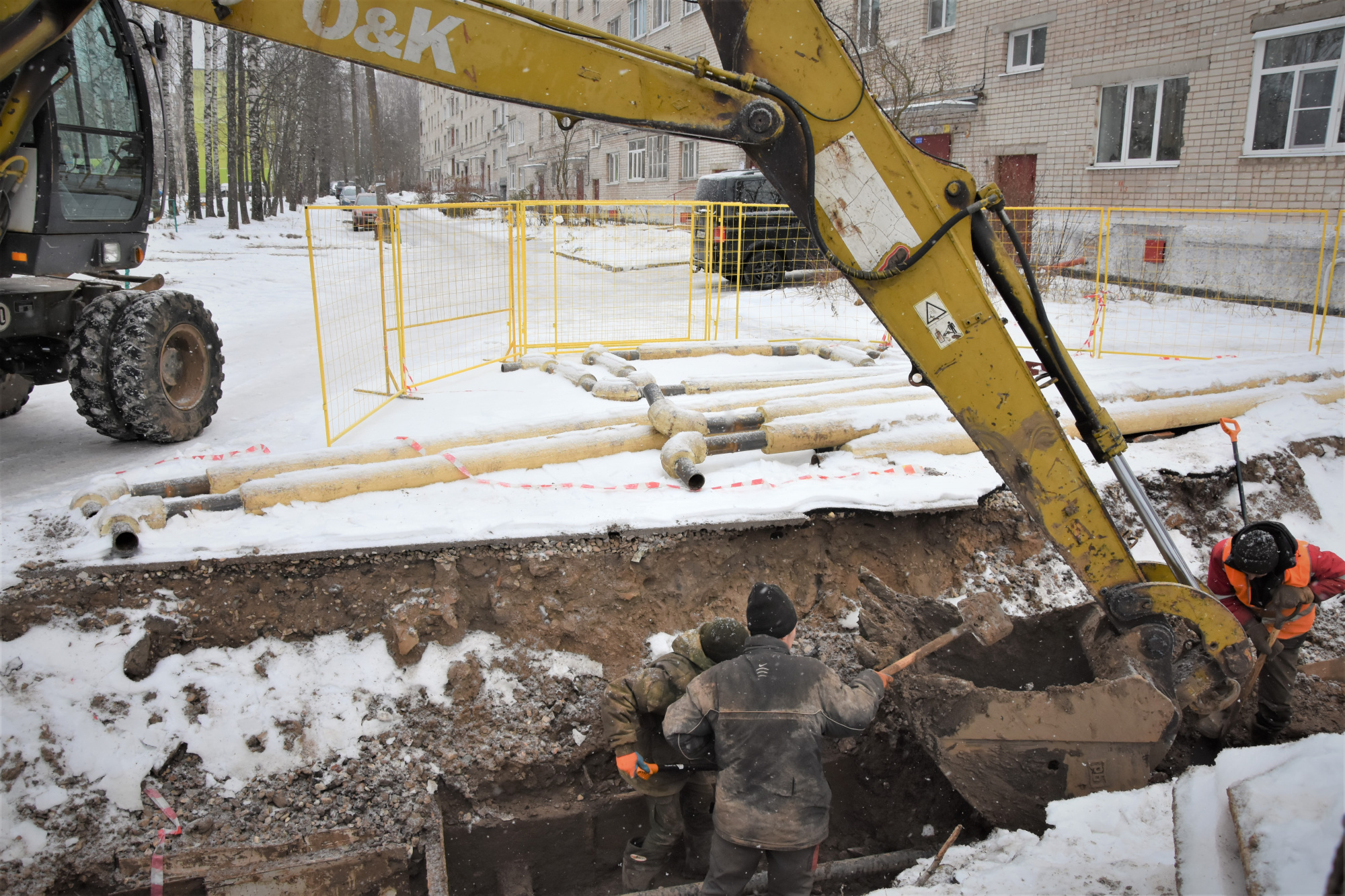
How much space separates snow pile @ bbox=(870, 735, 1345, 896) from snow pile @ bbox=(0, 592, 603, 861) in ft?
8.61

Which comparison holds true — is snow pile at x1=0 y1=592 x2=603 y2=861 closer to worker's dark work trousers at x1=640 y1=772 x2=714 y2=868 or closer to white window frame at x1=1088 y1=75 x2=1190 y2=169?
worker's dark work trousers at x1=640 y1=772 x2=714 y2=868

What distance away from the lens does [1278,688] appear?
4969 mm

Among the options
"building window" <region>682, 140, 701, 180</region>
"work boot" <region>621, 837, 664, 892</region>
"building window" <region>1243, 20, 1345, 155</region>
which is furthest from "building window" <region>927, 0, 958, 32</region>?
"work boot" <region>621, 837, 664, 892</region>

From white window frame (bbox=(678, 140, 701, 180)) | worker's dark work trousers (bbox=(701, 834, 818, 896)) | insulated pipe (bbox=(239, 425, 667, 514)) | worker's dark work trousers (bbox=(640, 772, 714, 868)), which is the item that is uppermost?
white window frame (bbox=(678, 140, 701, 180))

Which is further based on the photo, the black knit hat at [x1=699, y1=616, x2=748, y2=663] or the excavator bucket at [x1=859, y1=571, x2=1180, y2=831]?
the excavator bucket at [x1=859, y1=571, x2=1180, y2=831]

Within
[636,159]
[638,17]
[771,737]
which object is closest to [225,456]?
[771,737]

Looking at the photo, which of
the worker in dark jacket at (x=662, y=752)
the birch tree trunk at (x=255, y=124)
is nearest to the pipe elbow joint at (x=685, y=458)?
the worker in dark jacket at (x=662, y=752)

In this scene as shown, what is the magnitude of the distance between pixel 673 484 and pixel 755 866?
2.85m

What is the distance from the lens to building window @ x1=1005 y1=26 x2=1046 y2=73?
17.6m

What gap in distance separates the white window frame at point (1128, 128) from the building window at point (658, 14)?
22338 mm

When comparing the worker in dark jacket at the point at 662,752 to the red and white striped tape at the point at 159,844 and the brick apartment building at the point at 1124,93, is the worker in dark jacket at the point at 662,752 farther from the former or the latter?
the brick apartment building at the point at 1124,93

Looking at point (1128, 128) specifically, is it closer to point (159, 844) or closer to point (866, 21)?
point (866, 21)

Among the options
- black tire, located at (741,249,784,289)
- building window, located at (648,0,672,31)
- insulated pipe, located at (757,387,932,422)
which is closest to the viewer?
insulated pipe, located at (757,387,932,422)

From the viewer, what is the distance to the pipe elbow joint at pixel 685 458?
5.79m
